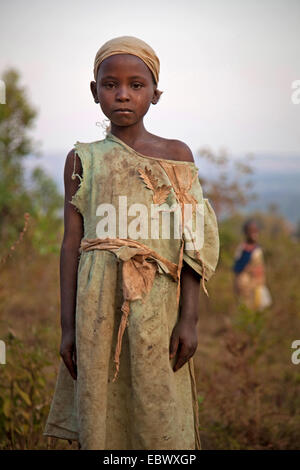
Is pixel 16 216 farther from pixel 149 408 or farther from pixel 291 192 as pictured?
pixel 291 192

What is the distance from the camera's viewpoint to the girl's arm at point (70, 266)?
1864mm

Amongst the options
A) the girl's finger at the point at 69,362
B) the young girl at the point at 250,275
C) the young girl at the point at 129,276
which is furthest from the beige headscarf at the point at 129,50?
the young girl at the point at 250,275

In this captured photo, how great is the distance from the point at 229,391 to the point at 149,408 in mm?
1784

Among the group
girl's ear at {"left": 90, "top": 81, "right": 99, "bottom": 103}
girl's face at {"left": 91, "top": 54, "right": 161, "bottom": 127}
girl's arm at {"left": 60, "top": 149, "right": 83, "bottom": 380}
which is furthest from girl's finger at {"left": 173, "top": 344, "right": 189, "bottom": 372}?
girl's ear at {"left": 90, "top": 81, "right": 99, "bottom": 103}

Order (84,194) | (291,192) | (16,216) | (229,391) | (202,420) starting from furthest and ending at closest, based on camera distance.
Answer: (291,192) < (16,216) < (229,391) < (202,420) < (84,194)

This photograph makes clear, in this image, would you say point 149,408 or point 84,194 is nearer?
point 149,408

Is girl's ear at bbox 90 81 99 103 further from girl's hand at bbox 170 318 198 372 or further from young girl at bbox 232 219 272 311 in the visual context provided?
young girl at bbox 232 219 272 311

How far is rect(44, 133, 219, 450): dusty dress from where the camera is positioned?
1739mm

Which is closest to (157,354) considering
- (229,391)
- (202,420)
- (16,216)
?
(202,420)

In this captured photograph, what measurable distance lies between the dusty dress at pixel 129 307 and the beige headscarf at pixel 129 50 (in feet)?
0.87

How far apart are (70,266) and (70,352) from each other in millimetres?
294

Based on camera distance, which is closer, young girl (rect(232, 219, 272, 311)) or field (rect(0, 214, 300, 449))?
field (rect(0, 214, 300, 449))
